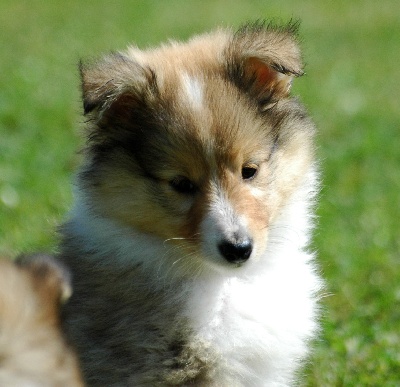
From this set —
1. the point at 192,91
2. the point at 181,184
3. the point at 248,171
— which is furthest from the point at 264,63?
the point at 181,184

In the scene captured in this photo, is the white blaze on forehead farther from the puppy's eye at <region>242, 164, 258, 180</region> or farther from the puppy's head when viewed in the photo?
the puppy's eye at <region>242, 164, 258, 180</region>

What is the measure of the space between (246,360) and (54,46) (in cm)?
951

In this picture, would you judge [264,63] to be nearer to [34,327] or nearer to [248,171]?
[248,171]

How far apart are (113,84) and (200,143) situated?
1.65 feet

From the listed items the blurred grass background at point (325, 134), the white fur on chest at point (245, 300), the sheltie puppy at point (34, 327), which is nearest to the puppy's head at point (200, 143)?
the white fur on chest at point (245, 300)

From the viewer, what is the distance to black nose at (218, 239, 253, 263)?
387 cm

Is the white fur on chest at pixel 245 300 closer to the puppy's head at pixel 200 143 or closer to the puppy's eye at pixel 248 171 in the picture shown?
the puppy's head at pixel 200 143

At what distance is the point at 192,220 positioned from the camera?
402 cm

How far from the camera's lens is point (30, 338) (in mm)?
3025

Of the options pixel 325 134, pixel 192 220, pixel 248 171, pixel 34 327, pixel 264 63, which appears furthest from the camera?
pixel 325 134

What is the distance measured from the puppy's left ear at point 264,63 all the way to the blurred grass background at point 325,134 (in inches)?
12.2

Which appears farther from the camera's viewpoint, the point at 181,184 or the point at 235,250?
the point at 181,184

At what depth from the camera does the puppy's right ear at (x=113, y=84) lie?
4020 mm

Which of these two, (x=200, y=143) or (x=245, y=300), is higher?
(x=200, y=143)
